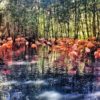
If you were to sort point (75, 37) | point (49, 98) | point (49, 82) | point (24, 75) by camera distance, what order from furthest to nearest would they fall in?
1. point (75, 37)
2. point (24, 75)
3. point (49, 82)
4. point (49, 98)

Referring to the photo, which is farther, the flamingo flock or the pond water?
the flamingo flock

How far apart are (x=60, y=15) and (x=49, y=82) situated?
32.5 ft

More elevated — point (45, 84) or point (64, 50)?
point (64, 50)

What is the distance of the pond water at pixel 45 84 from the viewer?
688 centimetres

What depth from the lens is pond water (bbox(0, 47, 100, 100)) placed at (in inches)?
271

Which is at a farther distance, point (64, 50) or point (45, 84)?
point (64, 50)

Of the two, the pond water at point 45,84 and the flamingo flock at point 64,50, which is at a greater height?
the flamingo flock at point 64,50

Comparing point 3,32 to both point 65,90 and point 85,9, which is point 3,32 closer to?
point 85,9

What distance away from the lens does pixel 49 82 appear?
8.27m

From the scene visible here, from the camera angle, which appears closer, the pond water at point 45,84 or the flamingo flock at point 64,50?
the pond water at point 45,84

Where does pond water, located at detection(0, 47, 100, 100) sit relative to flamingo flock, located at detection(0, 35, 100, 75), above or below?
below

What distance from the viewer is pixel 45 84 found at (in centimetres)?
801

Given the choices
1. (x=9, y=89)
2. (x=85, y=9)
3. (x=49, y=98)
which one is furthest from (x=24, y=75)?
(x=85, y=9)

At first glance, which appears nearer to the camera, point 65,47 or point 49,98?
point 49,98
